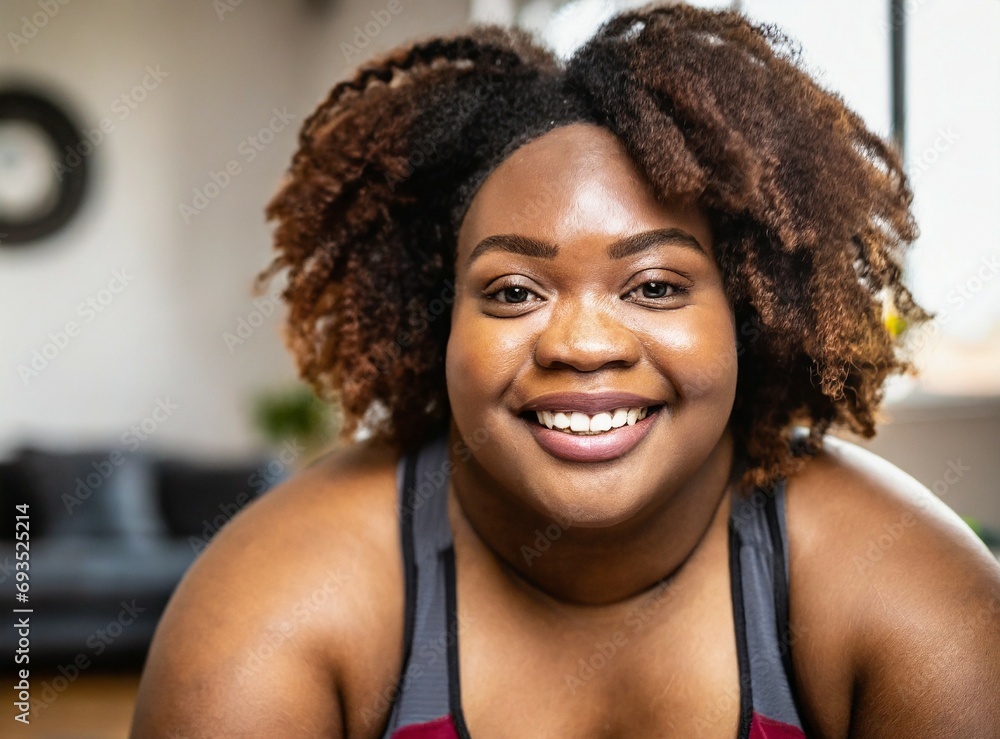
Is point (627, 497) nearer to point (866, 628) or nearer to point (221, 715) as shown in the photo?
point (866, 628)

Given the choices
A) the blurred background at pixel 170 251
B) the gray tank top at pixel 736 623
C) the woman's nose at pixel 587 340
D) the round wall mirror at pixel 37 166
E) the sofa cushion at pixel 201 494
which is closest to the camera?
the woman's nose at pixel 587 340

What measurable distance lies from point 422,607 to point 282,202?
58 cm

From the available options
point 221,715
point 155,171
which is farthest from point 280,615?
point 155,171

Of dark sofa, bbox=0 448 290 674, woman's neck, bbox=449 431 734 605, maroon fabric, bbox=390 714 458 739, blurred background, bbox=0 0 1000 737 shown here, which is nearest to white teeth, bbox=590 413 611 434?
woman's neck, bbox=449 431 734 605

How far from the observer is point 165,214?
5.40 meters

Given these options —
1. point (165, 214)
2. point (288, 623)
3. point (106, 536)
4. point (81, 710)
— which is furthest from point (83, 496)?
point (288, 623)

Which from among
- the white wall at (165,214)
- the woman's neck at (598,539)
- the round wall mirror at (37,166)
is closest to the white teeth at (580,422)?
the woman's neck at (598,539)

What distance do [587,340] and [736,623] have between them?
39 cm

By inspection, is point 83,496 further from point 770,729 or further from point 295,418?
point 770,729

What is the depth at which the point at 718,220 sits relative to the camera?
114 cm

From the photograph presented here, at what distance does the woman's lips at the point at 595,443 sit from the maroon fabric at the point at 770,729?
0.33m

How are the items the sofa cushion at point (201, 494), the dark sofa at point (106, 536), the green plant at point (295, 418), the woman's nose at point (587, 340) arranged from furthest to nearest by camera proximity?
the green plant at point (295, 418) < the sofa cushion at point (201, 494) < the dark sofa at point (106, 536) < the woman's nose at point (587, 340)

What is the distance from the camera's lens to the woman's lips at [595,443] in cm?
103

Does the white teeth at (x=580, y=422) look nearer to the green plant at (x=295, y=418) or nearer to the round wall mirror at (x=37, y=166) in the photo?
the green plant at (x=295, y=418)
